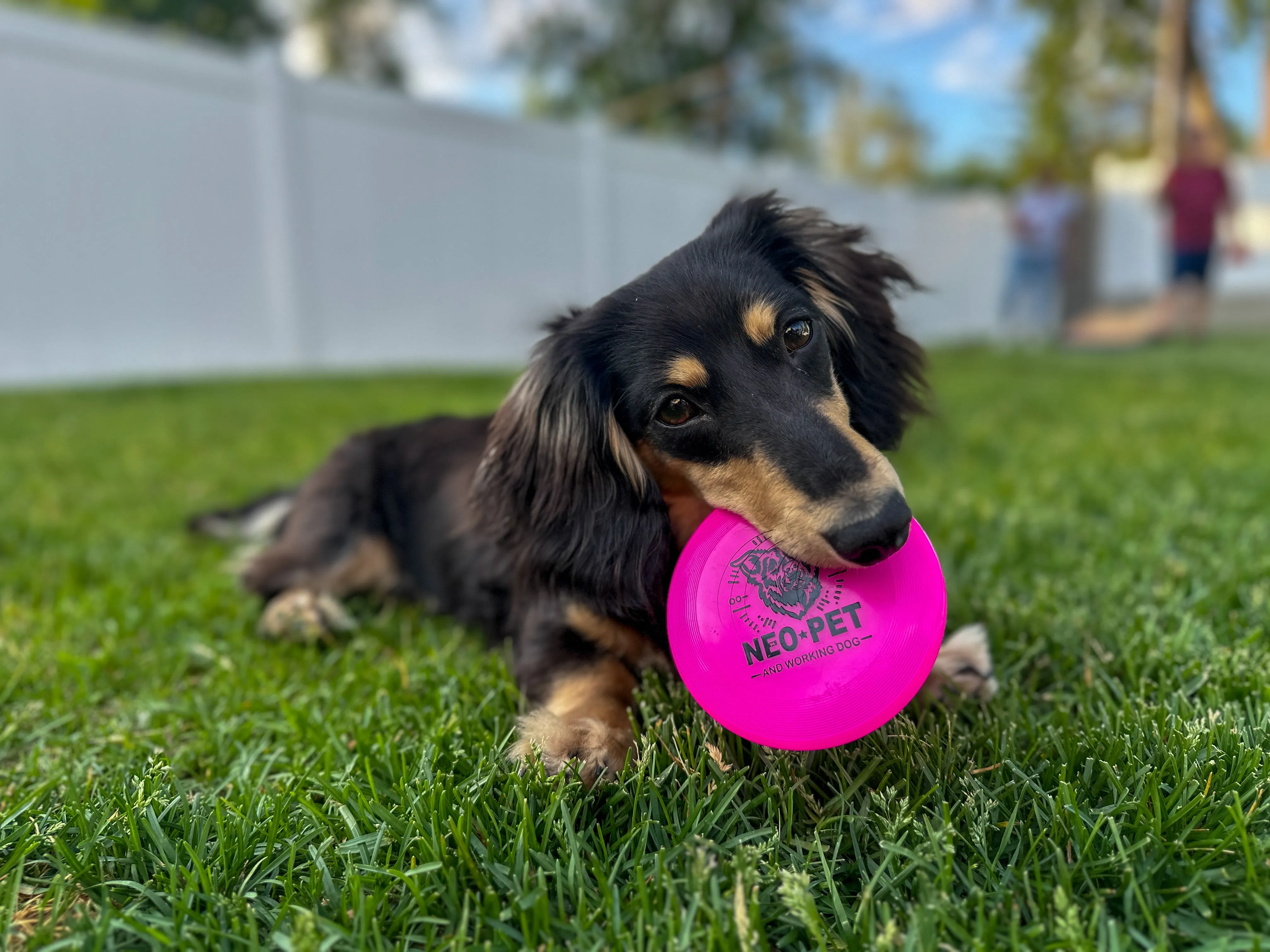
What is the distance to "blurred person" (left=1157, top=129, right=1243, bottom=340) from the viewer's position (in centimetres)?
1137

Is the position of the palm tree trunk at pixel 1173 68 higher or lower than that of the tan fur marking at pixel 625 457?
higher

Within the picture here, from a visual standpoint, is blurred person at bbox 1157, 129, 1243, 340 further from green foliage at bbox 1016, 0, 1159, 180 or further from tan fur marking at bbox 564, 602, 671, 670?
tan fur marking at bbox 564, 602, 671, 670

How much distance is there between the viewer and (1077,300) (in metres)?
18.0

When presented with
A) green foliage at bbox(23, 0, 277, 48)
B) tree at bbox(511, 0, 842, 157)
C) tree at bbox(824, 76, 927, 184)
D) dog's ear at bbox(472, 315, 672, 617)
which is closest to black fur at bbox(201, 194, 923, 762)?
dog's ear at bbox(472, 315, 672, 617)

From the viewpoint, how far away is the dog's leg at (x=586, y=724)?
6.15 ft

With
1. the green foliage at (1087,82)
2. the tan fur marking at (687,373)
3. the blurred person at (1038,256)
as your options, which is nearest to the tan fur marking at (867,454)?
the tan fur marking at (687,373)

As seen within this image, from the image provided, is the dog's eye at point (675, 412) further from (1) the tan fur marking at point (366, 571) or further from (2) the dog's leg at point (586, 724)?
(1) the tan fur marking at point (366, 571)

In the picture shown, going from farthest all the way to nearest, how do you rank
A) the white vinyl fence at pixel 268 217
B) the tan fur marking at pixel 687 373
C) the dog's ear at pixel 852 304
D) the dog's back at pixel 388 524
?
the white vinyl fence at pixel 268 217, the dog's back at pixel 388 524, the dog's ear at pixel 852 304, the tan fur marking at pixel 687 373

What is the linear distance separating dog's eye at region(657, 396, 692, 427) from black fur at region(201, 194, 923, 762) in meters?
0.02

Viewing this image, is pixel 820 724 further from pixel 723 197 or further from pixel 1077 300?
pixel 1077 300

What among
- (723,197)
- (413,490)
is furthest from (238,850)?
(723,197)

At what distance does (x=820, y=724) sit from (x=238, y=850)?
106cm

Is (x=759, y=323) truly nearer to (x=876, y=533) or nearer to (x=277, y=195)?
(x=876, y=533)

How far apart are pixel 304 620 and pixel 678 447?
154cm
